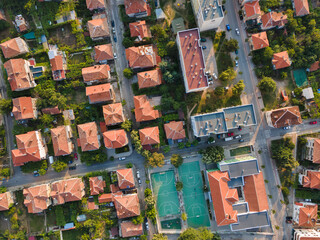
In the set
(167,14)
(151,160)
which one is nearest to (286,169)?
(151,160)

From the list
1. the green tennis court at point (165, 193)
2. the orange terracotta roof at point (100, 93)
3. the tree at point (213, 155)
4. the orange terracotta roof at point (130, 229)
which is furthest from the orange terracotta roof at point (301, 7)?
the orange terracotta roof at point (130, 229)

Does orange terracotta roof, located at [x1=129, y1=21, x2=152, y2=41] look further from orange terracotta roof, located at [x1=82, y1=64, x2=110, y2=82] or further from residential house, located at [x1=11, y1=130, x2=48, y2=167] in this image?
residential house, located at [x1=11, y1=130, x2=48, y2=167]

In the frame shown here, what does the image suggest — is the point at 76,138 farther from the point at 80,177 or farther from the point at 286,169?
the point at 286,169

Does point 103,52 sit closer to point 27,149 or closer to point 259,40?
point 27,149

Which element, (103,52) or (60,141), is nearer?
(60,141)

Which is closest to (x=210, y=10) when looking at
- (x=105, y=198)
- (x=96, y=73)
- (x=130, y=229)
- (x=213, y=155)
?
(x=96, y=73)

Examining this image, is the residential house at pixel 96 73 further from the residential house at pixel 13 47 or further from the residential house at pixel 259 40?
the residential house at pixel 259 40
